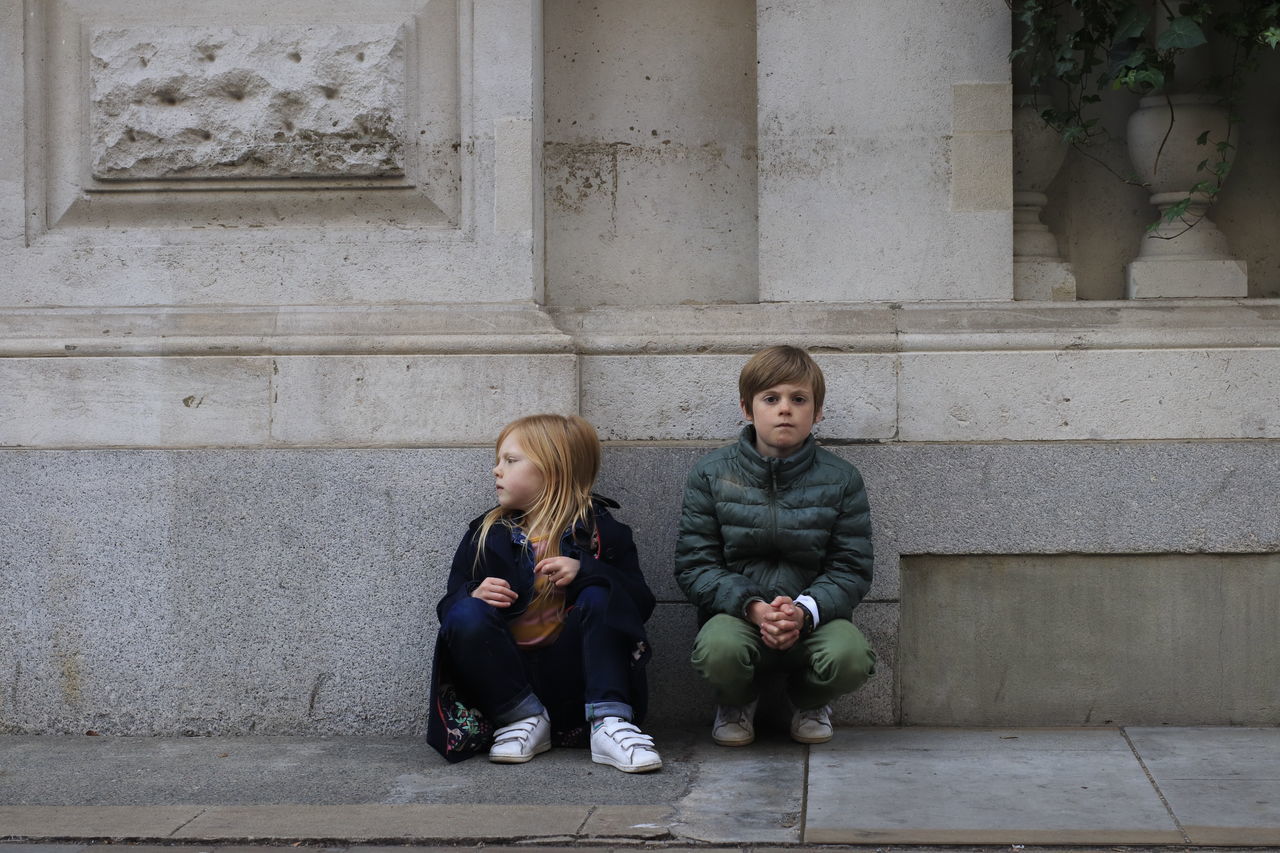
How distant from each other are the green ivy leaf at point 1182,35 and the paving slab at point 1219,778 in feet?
6.79

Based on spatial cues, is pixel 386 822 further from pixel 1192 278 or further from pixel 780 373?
pixel 1192 278

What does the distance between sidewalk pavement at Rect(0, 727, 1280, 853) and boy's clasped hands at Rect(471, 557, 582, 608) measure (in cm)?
47

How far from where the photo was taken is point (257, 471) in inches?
177

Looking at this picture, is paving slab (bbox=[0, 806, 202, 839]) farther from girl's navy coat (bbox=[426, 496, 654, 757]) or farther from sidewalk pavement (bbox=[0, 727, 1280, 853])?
girl's navy coat (bbox=[426, 496, 654, 757])

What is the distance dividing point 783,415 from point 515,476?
2.66 feet

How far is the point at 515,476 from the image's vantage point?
418 centimetres

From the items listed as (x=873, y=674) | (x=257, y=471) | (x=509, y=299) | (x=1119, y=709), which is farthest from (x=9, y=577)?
(x=1119, y=709)

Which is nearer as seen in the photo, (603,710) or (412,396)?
(603,710)

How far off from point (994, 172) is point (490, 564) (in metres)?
2.05

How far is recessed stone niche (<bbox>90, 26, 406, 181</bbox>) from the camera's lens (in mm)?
4605

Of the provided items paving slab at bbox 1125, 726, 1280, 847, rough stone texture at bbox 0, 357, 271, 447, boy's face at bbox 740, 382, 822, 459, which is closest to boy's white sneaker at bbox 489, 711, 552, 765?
boy's face at bbox 740, 382, 822, 459

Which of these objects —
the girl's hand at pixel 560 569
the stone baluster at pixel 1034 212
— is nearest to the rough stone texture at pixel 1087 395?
the stone baluster at pixel 1034 212

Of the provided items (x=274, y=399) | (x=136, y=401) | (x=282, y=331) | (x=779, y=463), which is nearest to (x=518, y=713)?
(x=779, y=463)

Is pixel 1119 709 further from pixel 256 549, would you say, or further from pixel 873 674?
pixel 256 549
